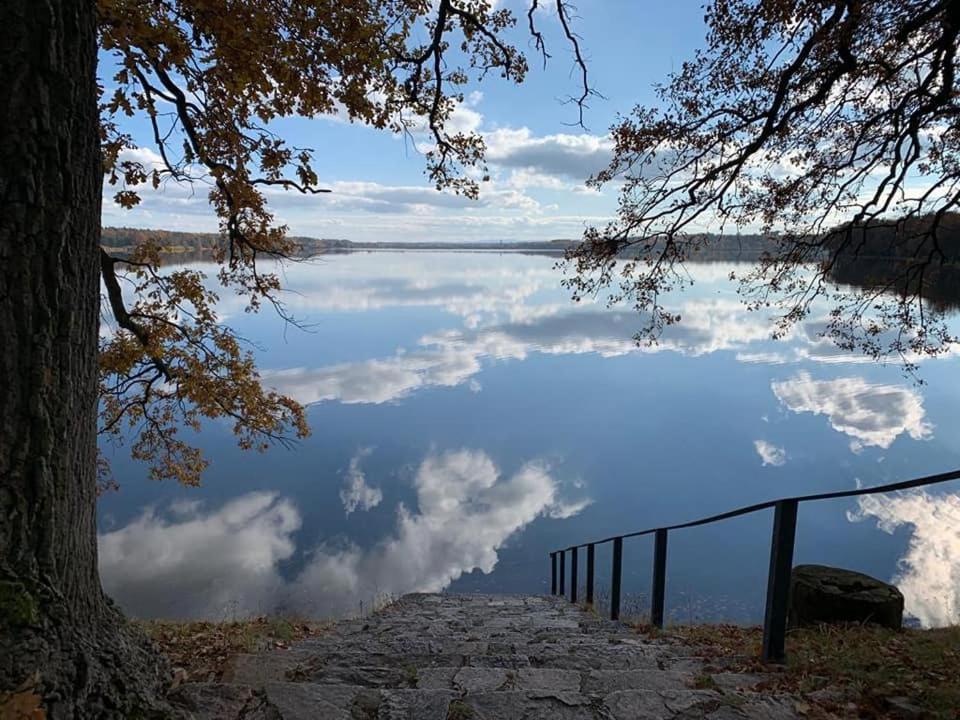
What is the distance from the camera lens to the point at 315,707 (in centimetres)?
247

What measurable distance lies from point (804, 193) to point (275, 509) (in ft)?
48.3

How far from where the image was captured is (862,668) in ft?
10.3

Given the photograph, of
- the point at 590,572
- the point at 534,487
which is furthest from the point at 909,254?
the point at 534,487

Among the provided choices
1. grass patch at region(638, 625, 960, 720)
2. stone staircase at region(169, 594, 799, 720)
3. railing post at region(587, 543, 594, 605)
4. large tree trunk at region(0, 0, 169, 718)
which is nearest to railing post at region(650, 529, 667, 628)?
stone staircase at region(169, 594, 799, 720)

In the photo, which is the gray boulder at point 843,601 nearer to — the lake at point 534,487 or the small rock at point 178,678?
the small rock at point 178,678

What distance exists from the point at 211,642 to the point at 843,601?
15.8ft

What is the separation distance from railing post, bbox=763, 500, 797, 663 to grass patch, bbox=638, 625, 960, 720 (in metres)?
0.12

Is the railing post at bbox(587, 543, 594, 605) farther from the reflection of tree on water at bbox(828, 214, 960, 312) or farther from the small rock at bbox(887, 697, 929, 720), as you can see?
the small rock at bbox(887, 697, 929, 720)

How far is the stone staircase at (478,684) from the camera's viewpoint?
252 cm

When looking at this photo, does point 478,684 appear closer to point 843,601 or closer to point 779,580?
point 779,580

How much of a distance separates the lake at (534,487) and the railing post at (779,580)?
6.16 metres

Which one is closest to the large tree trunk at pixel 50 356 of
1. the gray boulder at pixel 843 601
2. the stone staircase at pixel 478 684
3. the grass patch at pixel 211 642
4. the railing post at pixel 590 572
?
the stone staircase at pixel 478 684

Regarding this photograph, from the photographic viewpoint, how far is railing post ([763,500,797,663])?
3.26m

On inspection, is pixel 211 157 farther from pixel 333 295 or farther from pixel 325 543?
pixel 333 295
